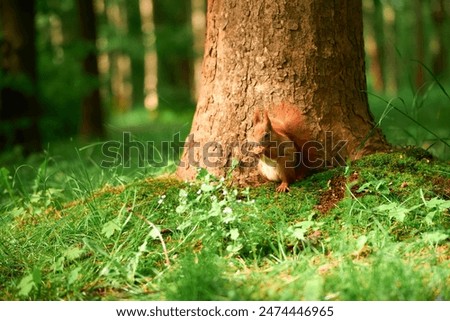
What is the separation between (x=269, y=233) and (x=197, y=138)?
38.9 inches

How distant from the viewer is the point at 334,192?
2957mm

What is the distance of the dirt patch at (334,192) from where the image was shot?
113 inches

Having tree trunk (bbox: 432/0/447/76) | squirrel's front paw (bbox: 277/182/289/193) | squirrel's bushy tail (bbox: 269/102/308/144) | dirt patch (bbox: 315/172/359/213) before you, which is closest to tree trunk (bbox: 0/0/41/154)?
squirrel's bushy tail (bbox: 269/102/308/144)

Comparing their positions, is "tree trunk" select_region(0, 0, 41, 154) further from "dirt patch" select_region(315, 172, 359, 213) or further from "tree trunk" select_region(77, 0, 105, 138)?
"dirt patch" select_region(315, 172, 359, 213)

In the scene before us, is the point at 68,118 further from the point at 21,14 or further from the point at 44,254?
the point at 44,254

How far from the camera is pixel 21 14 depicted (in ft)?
22.7

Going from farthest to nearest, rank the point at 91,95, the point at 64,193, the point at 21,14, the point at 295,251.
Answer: the point at 91,95
the point at 21,14
the point at 64,193
the point at 295,251

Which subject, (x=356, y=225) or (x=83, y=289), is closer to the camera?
(x=83, y=289)

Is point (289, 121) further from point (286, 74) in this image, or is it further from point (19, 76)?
point (19, 76)

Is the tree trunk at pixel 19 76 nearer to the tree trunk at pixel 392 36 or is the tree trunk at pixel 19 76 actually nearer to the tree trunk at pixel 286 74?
the tree trunk at pixel 286 74

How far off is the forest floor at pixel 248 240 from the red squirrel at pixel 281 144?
113mm

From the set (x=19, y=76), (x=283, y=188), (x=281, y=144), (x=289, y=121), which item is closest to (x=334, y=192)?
(x=283, y=188)

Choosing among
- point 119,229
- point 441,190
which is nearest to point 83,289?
point 119,229

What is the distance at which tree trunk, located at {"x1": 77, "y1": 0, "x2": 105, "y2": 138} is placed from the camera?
29.3ft
